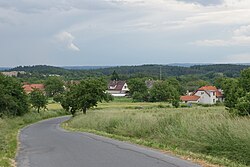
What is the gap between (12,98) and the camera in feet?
194

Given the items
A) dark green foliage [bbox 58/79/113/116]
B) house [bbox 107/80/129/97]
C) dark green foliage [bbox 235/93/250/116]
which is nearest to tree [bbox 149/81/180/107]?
house [bbox 107/80/129/97]

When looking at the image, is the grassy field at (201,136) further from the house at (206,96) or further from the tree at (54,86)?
the tree at (54,86)

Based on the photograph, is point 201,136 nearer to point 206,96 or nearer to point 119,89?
point 206,96

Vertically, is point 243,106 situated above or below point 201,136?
above

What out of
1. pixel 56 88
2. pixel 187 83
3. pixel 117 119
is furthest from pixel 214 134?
pixel 187 83

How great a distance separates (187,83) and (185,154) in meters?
156

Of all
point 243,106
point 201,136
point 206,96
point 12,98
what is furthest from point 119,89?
point 201,136

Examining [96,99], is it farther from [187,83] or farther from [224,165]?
[187,83]

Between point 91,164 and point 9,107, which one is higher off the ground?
point 91,164

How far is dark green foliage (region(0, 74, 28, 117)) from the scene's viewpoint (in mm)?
56406

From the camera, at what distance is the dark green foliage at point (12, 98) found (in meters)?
56.4

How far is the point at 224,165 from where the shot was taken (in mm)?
11852

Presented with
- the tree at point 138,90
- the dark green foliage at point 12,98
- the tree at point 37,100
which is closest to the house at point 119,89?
the tree at point 138,90

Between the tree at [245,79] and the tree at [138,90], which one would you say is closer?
the tree at [245,79]
